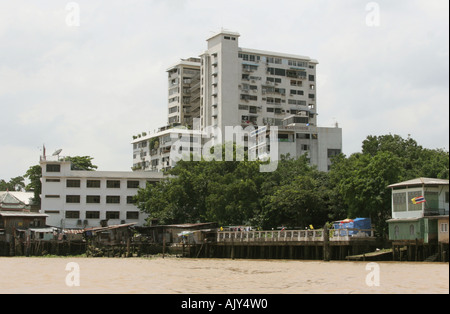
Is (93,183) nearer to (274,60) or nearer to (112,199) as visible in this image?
(112,199)

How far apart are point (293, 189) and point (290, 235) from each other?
7.98m

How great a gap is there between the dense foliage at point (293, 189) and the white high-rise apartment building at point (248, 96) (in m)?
17.5

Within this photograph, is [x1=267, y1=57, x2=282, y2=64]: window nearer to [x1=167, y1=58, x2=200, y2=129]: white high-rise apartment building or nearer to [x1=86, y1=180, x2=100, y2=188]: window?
[x1=167, y1=58, x2=200, y2=129]: white high-rise apartment building

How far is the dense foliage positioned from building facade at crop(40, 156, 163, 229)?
383 centimetres

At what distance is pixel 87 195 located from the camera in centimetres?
8675

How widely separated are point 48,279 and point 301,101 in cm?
8411

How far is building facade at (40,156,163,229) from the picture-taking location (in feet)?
278

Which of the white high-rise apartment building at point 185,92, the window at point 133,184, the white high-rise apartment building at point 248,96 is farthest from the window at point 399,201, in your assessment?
the white high-rise apartment building at point 185,92

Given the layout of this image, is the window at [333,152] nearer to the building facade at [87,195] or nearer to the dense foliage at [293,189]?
the dense foliage at [293,189]

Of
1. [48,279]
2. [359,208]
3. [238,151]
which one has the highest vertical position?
[238,151]

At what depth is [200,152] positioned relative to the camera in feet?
335

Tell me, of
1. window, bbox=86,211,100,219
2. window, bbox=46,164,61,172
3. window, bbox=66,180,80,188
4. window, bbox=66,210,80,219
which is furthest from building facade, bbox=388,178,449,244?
window, bbox=46,164,61,172
